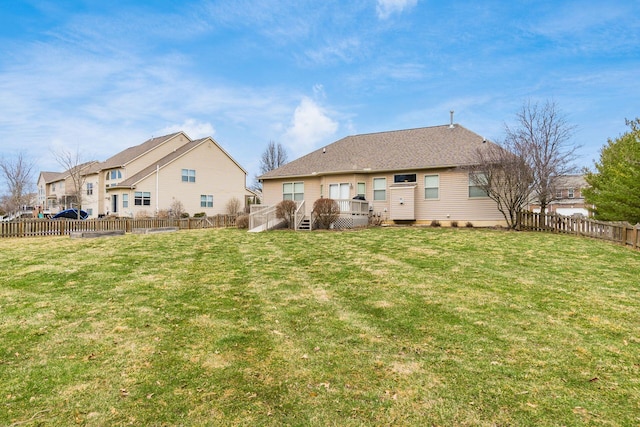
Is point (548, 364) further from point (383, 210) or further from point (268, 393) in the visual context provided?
point (383, 210)

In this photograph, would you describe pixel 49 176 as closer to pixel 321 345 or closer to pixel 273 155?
pixel 273 155

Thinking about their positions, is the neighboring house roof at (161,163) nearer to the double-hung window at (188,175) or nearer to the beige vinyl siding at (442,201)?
the double-hung window at (188,175)

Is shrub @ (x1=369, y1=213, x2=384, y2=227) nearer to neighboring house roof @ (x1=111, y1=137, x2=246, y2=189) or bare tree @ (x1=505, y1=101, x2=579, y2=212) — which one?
bare tree @ (x1=505, y1=101, x2=579, y2=212)

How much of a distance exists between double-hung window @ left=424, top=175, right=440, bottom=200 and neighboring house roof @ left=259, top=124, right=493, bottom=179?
2.57 feet

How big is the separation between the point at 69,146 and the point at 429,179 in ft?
127

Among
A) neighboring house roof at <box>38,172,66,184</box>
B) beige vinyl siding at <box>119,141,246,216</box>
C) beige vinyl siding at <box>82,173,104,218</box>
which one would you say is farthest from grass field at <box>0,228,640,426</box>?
neighboring house roof at <box>38,172,66,184</box>

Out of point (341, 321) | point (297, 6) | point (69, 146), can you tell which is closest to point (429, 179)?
point (297, 6)

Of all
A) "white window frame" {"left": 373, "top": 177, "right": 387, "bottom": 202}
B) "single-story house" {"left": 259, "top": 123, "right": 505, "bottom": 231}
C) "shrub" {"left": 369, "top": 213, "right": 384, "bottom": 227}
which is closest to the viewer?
"single-story house" {"left": 259, "top": 123, "right": 505, "bottom": 231}

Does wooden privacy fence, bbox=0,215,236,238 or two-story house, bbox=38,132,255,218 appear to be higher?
two-story house, bbox=38,132,255,218

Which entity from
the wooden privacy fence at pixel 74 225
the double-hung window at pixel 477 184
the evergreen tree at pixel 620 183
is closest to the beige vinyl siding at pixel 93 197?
the wooden privacy fence at pixel 74 225

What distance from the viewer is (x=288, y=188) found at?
23.9 meters

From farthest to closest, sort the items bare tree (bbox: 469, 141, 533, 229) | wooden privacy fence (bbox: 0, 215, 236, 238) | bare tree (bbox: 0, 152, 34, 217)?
bare tree (bbox: 0, 152, 34, 217), wooden privacy fence (bbox: 0, 215, 236, 238), bare tree (bbox: 469, 141, 533, 229)

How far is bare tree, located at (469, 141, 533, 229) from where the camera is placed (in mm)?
16406

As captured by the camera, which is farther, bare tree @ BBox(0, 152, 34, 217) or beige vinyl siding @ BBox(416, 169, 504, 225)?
bare tree @ BBox(0, 152, 34, 217)
